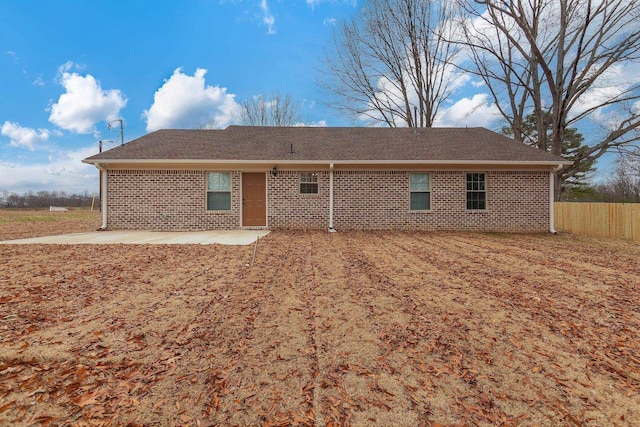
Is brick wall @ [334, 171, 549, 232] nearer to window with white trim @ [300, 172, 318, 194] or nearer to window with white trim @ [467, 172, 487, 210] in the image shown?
window with white trim @ [467, 172, 487, 210]

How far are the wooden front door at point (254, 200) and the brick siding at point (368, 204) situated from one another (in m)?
0.19

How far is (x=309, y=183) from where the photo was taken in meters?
11.2

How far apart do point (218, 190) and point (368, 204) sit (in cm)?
545

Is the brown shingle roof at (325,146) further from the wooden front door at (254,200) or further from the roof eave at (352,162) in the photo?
the wooden front door at (254,200)

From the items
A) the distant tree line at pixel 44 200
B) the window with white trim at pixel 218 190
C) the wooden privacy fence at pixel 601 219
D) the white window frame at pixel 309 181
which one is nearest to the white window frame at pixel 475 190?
the wooden privacy fence at pixel 601 219

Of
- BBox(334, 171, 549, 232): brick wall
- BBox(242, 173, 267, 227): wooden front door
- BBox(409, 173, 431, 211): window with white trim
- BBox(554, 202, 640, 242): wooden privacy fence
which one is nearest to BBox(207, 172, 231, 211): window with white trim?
BBox(242, 173, 267, 227): wooden front door

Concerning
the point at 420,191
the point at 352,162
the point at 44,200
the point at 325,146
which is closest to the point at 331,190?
the point at 352,162

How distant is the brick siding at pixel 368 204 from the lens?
35.6 feet

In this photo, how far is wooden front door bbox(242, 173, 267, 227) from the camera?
36.4 feet

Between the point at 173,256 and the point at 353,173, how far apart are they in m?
6.86

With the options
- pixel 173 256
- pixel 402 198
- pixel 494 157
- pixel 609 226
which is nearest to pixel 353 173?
pixel 402 198

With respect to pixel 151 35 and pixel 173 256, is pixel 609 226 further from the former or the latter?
pixel 151 35

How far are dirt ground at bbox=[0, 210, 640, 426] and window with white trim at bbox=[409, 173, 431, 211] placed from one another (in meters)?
6.09

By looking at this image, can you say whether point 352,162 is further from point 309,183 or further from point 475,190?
point 475,190
